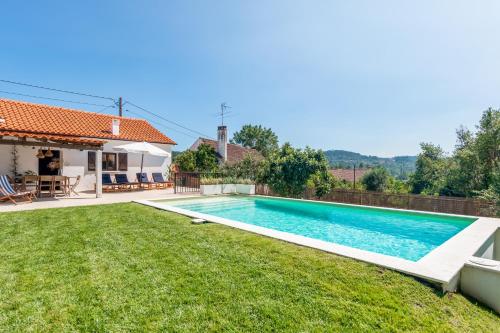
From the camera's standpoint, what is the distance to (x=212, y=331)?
287 centimetres

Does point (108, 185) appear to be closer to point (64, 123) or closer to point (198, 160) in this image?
point (64, 123)

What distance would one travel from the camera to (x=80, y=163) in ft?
51.8

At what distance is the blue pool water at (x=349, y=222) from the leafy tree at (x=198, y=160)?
29.5 ft

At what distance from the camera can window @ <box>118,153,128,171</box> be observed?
698 inches

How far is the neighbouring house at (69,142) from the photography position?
41.7 ft

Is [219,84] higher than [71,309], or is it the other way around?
[219,84]

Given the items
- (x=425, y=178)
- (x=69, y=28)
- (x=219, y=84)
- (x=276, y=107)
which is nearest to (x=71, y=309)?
(x=69, y=28)

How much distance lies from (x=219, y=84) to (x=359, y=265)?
24.3 meters

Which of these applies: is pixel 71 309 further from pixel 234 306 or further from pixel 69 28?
pixel 69 28

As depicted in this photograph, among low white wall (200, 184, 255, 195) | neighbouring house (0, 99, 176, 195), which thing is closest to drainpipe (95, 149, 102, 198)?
neighbouring house (0, 99, 176, 195)

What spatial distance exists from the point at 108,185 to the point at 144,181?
8.41ft

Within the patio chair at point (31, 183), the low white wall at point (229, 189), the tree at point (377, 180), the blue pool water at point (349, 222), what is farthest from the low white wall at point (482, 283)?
the tree at point (377, 180)

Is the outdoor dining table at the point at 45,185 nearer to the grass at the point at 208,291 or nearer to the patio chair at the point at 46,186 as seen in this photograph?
the patio chair at the point at 46,186

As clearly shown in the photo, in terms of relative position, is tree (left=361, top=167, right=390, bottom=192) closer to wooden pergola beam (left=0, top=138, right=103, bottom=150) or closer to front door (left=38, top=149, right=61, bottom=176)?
wooden pergola beam (left=0, top=138, right=103, bottom=150)
